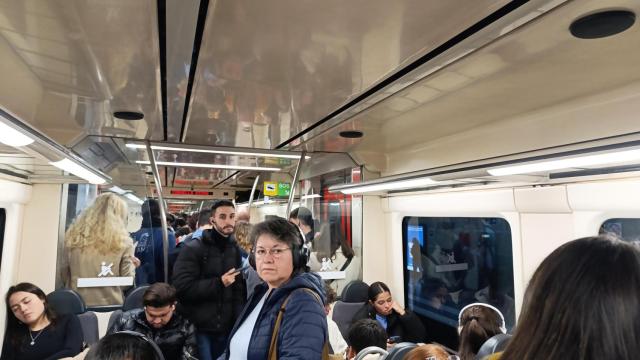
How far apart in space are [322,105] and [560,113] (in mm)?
1487

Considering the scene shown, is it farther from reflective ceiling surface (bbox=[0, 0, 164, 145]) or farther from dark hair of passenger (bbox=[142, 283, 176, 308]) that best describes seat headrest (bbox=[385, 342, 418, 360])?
reflective ceiling surface (bbox=[0, 0, 164, 145])

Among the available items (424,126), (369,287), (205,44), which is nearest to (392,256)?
(369,287)

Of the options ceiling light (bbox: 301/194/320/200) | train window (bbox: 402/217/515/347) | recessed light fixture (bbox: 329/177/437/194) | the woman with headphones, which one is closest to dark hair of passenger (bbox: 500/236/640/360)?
the woman with headphones

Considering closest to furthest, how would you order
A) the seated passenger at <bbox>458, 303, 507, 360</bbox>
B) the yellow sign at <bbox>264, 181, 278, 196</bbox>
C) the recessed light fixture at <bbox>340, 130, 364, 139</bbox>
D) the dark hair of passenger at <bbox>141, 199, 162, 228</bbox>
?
the seated passenger at <bbox>458, 303, 507, 360</bbox> → the recessed light fixture at <bbox>340, 130, 364, 139</bbox> → the dark hair of passenger at <bbox>141, 199, 162, 228</bbox> → the yellow sign at <bbox>264, 181, 278, 196</bbox>

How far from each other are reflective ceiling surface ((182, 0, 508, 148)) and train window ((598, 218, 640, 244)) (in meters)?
1.99

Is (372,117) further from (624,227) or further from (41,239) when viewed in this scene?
(41,239)

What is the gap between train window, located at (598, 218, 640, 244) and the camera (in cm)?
266

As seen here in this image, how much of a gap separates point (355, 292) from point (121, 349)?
343 cm

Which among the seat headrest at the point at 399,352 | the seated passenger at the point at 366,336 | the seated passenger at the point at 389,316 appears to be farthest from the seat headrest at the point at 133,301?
the seat headrest at the point at 399,352

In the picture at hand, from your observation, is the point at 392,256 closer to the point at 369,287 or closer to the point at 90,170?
the point at 369,287

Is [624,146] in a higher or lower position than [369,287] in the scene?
higher

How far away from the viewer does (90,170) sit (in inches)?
118

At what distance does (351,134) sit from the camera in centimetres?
342

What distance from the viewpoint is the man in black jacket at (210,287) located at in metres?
2.96
